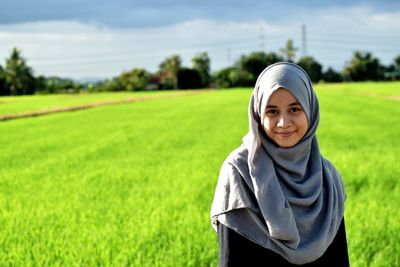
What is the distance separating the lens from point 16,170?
8.24 metres

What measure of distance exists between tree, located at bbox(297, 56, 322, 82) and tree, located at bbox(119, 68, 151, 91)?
25.3m

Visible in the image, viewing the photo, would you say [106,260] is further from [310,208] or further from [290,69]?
[290,69]

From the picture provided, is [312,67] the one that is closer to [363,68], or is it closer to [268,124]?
[363,68]

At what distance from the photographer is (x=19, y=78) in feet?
230

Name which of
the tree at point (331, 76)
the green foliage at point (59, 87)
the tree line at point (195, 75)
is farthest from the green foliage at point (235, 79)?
the green foliage at point (59, 87)

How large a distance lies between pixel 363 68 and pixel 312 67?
1188cm

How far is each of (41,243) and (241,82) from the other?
77.0 m

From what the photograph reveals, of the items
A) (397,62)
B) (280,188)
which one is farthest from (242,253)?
(397,62)

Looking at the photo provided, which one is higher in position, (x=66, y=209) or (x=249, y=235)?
(x=249, y=235)

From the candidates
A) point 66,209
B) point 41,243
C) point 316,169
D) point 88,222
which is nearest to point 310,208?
A: point 316,169

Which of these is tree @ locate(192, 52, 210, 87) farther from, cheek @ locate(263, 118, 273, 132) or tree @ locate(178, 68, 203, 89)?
cheek @ locate(263, 118, 273, 132)

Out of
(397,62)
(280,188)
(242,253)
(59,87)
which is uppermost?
(397,62)

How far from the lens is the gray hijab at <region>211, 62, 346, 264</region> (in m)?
1.79

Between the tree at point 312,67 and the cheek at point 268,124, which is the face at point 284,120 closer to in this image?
the cheek at point 268,124
